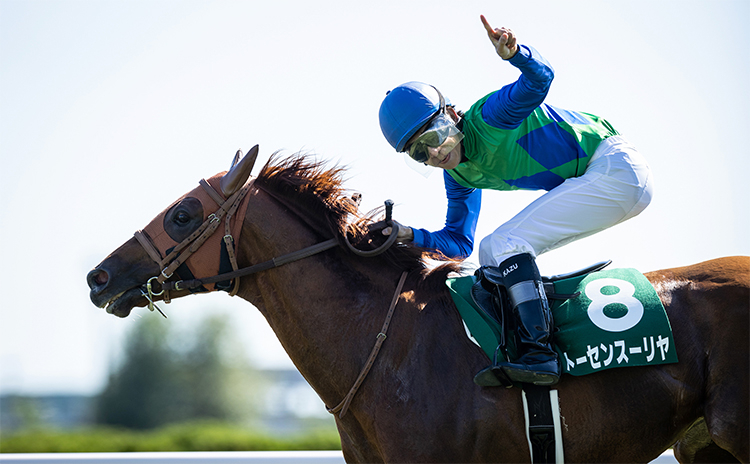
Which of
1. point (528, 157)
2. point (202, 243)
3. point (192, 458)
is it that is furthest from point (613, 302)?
point (192, 458)

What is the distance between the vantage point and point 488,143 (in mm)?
3408

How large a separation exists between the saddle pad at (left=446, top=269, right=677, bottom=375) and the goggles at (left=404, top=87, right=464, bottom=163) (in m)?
0.86

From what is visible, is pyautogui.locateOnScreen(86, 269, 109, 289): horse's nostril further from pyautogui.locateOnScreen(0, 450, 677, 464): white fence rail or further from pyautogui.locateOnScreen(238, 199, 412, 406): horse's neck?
pyautogui.locateOnScreen(0, 450, 677, 464): white fence rail

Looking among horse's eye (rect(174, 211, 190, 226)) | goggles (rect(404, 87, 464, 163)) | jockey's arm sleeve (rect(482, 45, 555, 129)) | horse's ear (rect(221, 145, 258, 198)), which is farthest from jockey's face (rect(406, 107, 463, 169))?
horse's eye (rect(174, 211, 190, 226))

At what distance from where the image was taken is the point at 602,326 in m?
3.16

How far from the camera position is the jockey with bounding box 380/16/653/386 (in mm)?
3174

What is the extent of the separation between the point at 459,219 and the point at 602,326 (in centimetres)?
131

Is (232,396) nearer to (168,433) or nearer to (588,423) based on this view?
(168,433)

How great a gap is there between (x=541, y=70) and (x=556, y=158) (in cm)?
56

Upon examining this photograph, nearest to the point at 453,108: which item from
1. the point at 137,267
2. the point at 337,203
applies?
the point at 337,203

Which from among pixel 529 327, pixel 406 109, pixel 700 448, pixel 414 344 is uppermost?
pixel 406 109

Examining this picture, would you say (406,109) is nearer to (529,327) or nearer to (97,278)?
(529,327)

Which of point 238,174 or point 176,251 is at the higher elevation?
point 238,174

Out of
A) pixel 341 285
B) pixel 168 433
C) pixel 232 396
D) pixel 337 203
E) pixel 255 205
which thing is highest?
pixel 255 205
